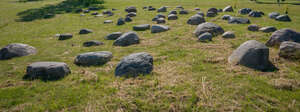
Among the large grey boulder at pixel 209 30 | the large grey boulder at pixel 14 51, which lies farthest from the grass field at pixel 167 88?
the large grey boulder at pixel 209 30

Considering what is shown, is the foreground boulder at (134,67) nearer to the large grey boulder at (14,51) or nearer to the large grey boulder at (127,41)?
the large grey boulder at (127,41)

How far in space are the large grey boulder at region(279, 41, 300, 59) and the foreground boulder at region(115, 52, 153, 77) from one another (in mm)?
4011

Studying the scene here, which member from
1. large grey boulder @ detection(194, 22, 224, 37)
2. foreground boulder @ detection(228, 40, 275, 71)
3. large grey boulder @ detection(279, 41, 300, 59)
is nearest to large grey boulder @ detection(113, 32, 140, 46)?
large grey boulder @ detection(194, 22, 224, 37)

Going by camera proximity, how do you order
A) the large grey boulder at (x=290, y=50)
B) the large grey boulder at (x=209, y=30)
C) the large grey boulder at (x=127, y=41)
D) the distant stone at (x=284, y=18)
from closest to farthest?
1. the large grey boulder at (x=290, y=50)
2. the large grey boulder at (x=127, y=41)
3. the large grey boulder at (x=209, y=30)
4. the distant stone at (x=284, y=18)

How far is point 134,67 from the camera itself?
4.75 meters

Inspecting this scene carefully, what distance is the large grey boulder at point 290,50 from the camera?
508 centimetres

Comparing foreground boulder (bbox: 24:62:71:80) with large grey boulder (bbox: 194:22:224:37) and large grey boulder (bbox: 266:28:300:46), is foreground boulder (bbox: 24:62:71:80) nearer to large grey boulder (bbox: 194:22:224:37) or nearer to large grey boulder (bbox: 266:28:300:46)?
large grey boulder (bbox: 194:22:224:37)

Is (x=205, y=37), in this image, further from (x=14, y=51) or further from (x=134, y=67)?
(x=14, y=51)

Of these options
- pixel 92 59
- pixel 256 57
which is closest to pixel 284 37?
pixel 256 57

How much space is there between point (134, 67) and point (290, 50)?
4.59 metres

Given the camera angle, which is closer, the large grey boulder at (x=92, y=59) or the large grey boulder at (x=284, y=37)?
the large grey boulder at (x=92, y=59)

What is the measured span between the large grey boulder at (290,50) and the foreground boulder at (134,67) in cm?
401

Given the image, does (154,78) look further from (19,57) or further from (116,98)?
(19,57)

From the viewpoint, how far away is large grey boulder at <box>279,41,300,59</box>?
5.08 metres
